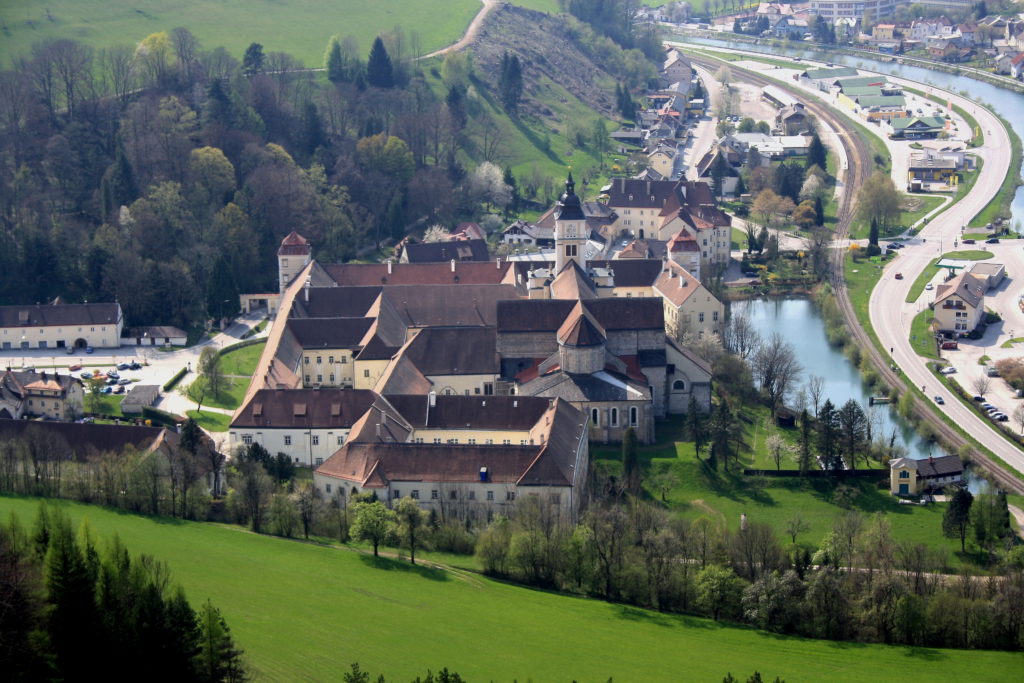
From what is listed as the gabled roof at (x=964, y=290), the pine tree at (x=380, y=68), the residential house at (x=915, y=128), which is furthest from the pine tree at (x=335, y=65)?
the gabled roof at (x=964, y=290)

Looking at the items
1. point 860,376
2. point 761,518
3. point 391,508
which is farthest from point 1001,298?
point 391,508

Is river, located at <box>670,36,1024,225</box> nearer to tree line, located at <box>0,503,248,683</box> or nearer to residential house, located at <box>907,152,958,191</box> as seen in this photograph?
residential house, located at <box>907,152,958,191</box>

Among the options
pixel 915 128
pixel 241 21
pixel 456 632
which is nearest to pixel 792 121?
pixel 915 128

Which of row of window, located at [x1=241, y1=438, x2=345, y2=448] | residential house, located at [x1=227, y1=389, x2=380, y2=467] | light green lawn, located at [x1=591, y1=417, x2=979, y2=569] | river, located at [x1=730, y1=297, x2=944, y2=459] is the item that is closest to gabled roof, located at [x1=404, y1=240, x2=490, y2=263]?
river, located at [x1=730, y1=297, x2=944, y2=459]

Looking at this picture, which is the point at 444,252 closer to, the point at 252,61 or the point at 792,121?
the point at 252,61

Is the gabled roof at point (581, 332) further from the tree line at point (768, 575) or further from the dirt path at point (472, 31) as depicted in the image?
the dirt path at point (472, 31)

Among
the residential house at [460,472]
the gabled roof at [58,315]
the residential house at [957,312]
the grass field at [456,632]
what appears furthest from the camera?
the residential house at [957,312]
